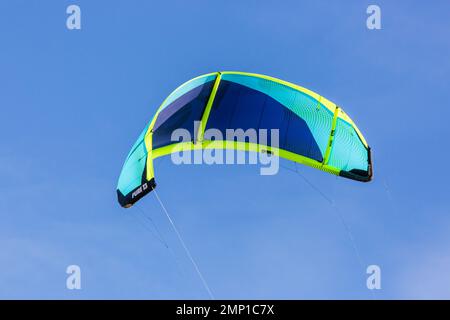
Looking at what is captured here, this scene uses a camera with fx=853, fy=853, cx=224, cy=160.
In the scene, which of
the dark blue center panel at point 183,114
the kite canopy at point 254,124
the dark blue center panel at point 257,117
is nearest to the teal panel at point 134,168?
the kite canopy at point 254,124

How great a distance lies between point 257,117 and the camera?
2875cm

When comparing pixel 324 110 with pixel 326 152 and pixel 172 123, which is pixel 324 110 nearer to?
pixel 326 152

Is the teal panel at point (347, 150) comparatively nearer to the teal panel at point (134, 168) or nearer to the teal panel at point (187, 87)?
the teal panel at point (187, 87)

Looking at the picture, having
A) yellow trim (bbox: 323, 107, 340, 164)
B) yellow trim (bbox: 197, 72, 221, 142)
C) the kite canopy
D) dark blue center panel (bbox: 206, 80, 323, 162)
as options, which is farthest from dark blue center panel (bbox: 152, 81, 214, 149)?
yellow trim (bbox: 323, 107, 340, 164)

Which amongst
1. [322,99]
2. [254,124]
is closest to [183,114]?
[254,124]

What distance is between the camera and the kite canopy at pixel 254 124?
28.1 m

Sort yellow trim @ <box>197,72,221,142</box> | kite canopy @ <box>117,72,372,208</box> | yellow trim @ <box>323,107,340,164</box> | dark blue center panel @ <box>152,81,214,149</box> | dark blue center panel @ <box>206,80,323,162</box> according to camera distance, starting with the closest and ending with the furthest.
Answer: yellow trim @ <box>323,107,340,164</box>
kite canopy @ <box>117,72,372,208</box>
dark blue center panel @ <box>206,80,323,162</box>
yellow trim @ <box>197,72,221,142</box>
dark blue center panel @ <box>152,81,214,149</box>

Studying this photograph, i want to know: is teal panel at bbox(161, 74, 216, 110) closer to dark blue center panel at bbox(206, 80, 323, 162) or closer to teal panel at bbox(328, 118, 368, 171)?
dark blue center panel at bbox(206, 80, 323, 162)

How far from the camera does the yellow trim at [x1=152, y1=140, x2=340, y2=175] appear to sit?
27953mm

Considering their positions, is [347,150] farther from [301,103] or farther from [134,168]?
[134,168]

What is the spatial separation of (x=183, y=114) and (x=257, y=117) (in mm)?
2532

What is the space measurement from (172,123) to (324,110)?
517 cm
